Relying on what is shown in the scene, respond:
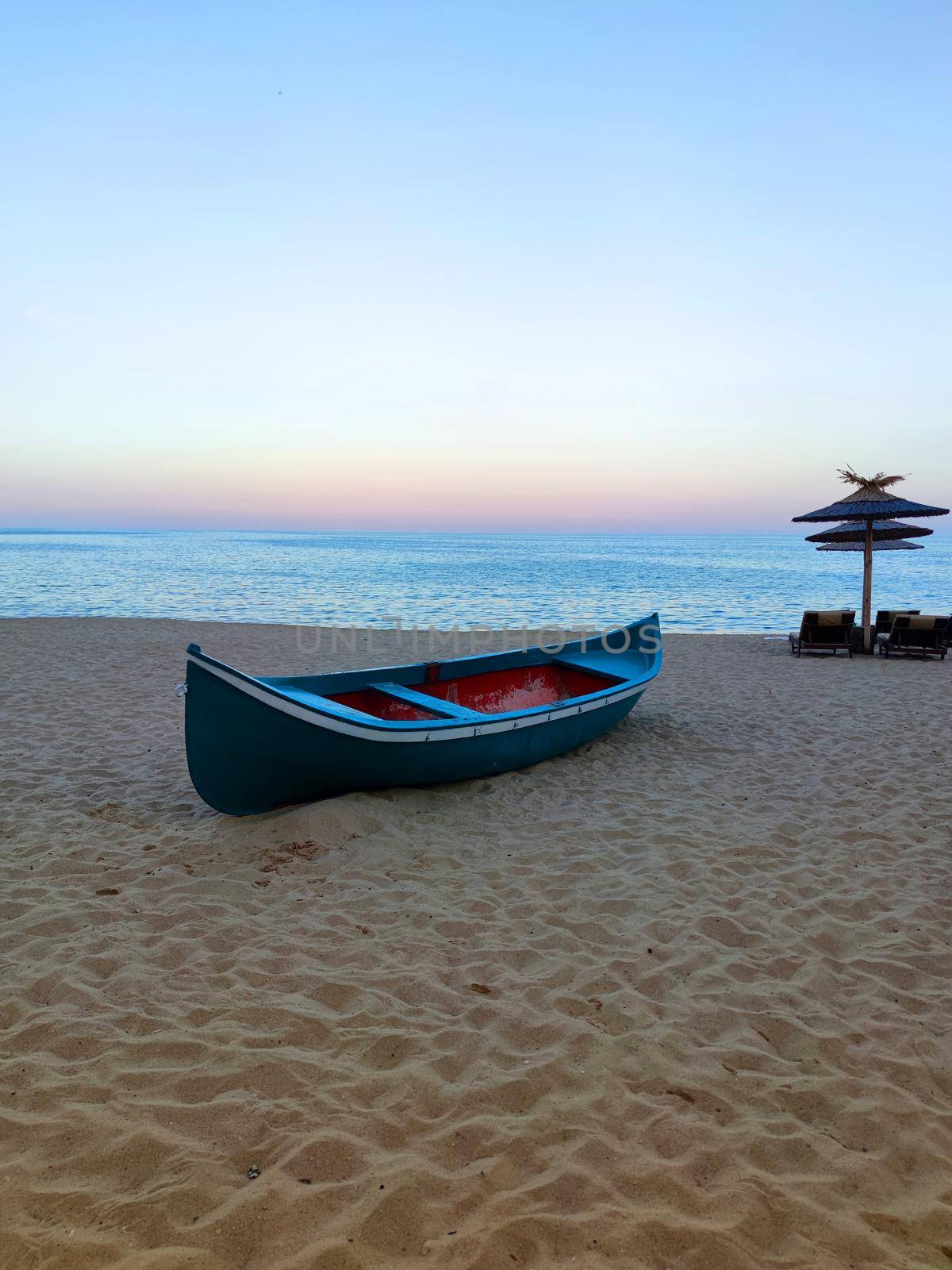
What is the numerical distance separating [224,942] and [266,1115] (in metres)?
1.35

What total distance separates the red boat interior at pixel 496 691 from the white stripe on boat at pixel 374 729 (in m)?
0.62

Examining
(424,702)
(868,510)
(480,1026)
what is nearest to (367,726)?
(424,702)

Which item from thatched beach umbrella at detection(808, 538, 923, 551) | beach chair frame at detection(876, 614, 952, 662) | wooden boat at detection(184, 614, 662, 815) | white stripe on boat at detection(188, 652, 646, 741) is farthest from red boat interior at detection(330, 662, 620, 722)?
thatched beach umbrella at detection(808, 538, 923, 551)

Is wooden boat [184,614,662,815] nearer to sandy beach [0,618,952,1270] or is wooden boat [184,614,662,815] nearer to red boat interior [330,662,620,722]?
red boat interior [330,662,620,722]

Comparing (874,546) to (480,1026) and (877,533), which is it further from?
(480,1026)

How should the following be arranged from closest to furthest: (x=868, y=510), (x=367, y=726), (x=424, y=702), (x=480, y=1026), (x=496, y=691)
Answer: (x=480, y=1026)
(x=367, y=726)
(x=424, y=702)
(x=496, y=691)
(x=868, y=510)

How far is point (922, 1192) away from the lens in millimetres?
2443

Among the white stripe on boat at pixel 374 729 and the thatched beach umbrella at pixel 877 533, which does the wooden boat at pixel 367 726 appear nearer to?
the white stripe on boat at pixel 374 729

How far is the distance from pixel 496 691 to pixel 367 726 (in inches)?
126

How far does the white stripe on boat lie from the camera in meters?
4.80

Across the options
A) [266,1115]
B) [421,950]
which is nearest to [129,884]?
[421,950]

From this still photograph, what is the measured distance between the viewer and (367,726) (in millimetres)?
5383

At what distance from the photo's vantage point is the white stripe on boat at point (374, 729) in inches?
189

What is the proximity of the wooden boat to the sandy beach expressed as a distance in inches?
11.4
